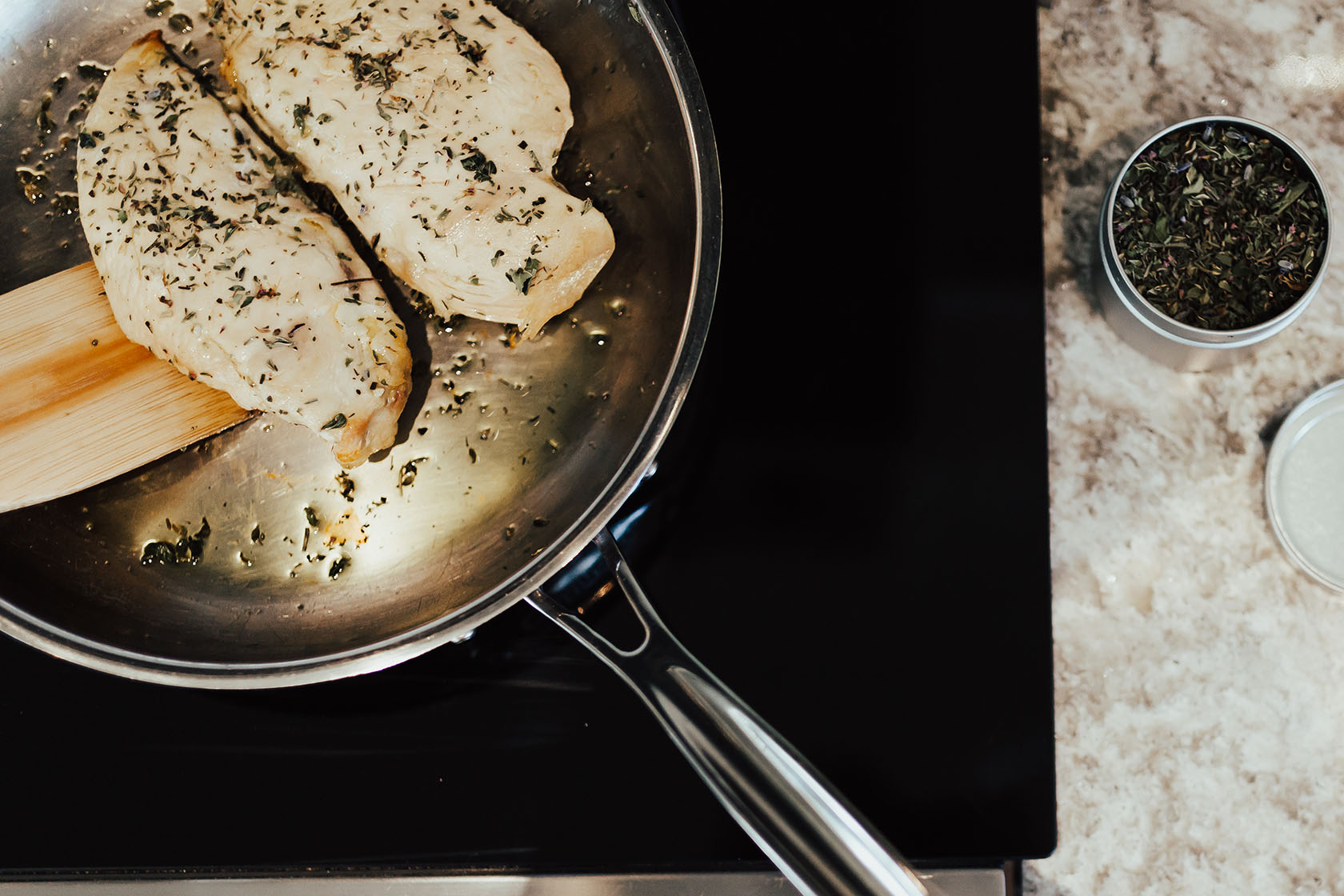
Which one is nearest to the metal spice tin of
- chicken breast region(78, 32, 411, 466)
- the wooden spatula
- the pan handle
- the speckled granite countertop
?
the speckled granite countertop

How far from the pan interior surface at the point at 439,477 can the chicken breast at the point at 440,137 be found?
0.06 m

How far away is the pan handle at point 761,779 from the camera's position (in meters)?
0.78

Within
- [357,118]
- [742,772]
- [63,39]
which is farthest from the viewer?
[63,39]

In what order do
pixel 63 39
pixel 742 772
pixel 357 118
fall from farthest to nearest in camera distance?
1. pixel 63 39
2. pixel 357 118
3. pixel 742 772

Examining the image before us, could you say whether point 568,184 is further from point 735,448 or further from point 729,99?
point 735,448

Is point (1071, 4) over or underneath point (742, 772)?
over

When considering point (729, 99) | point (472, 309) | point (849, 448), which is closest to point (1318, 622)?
point (849, 448)

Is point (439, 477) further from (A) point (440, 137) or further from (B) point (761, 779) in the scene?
(B) point (761, 779)

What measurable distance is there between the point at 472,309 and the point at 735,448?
335 millimetres

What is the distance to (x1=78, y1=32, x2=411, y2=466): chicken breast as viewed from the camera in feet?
3.09

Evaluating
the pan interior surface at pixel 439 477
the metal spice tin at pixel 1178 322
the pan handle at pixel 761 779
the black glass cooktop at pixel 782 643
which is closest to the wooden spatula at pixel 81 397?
the pan interior surface at pixel 439 477

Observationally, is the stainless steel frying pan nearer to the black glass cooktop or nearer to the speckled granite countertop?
the black glass cooktop

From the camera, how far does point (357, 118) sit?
98 cm

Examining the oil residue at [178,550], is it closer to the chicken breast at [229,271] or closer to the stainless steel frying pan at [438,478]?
the stainless steel frying pan at [438,478]
